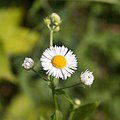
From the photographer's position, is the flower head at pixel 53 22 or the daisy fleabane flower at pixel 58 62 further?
the flower head at pixel 53 22

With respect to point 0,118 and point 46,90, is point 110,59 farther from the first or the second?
point 0,118

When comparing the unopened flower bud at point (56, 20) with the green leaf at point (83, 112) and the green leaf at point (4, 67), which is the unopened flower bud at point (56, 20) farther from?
the green leaf at point (4, 67)

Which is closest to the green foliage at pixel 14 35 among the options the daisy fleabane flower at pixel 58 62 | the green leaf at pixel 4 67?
the green leaf at pixel 4 67

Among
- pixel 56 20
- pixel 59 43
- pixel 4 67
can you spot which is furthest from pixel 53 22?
pixel 59 43

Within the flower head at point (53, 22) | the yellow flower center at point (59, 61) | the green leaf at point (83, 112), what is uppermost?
the flower head at point (53, 22)

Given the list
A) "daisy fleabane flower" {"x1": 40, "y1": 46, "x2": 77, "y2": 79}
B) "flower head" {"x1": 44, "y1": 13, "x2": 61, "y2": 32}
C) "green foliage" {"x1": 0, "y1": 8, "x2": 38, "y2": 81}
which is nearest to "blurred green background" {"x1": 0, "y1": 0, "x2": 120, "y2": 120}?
"green foliage" {"x1": 0, "y1": 8, "x2": 38, "y2": 81}

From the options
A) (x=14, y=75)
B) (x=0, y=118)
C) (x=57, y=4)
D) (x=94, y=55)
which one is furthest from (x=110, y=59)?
(x=0, y=118)

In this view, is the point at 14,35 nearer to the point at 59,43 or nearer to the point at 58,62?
the point at 59,43
